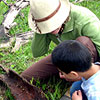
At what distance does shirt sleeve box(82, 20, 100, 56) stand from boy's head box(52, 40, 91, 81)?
23.0 inches

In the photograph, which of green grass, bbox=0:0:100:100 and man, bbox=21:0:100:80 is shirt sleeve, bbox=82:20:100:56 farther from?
green grass, bbox=0:0:100:100

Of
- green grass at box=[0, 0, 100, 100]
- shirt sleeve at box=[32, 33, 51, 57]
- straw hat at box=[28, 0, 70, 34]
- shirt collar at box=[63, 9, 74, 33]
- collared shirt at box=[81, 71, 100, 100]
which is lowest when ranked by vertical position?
Result: green grass at box=[0, 0, 100, 100]

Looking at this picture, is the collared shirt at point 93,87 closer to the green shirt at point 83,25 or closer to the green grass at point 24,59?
the green shirt at point 83,25

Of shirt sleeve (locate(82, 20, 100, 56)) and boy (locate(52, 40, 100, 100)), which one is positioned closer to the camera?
boy (locate(52, 40, 100, 100))

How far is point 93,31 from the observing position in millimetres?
2129

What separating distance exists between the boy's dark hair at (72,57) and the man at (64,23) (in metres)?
0.48

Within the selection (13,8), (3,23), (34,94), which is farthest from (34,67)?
(13,8)

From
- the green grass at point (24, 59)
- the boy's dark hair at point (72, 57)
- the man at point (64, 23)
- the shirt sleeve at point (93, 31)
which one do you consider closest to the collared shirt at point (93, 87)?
the boy's dark hair at point (72, 57)

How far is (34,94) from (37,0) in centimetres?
119

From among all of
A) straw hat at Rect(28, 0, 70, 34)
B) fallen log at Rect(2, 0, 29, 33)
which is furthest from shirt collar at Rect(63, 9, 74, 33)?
fallen log at Rect(2, 0, 29, 33)

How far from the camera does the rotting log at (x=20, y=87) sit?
7.44 feet

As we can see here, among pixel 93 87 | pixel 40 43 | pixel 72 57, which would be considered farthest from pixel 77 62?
pixel 40 43

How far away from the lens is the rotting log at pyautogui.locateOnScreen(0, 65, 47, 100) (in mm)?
2268

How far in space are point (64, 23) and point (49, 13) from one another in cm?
29
